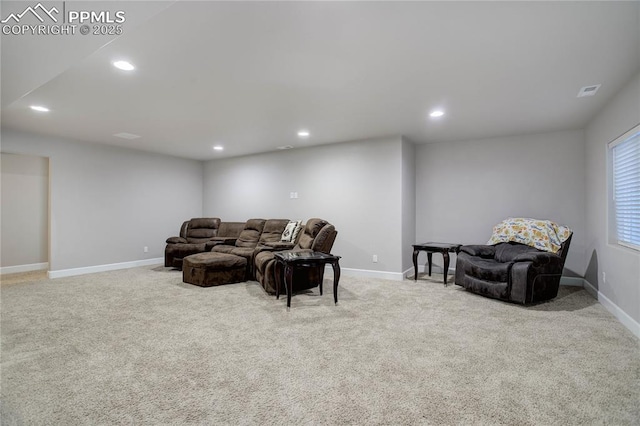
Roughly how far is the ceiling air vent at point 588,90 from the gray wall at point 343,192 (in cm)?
230

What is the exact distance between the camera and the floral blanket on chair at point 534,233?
3.94 m

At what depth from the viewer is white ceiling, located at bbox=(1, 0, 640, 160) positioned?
196 centimetres

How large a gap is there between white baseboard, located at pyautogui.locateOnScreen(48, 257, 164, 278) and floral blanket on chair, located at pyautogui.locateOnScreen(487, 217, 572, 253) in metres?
6.54

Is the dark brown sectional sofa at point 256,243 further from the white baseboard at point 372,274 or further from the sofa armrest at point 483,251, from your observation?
the sofa armrest at point 483,251

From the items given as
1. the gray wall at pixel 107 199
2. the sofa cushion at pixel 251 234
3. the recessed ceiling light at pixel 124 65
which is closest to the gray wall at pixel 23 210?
the gray wall at pixel 107 199

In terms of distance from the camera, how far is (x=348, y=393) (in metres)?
1.88

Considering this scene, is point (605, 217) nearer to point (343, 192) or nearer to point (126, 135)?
point (343, 192)

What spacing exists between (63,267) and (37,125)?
2.37 meters

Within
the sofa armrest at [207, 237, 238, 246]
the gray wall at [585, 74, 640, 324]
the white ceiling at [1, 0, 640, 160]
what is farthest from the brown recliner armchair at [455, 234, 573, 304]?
the sofa armrest at [207, 237, 238, 246]

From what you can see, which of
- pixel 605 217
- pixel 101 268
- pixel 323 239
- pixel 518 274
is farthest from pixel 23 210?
pixel 605 217

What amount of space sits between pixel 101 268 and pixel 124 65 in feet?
15.2

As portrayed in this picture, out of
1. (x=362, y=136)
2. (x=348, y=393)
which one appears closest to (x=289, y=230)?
(x=362, y=136)

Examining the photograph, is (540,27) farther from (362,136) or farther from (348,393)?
(362,136)

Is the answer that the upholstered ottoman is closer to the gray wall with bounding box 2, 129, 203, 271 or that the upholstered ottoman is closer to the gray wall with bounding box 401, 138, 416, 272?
the gray wall with bounding box 2, 129, 203, 271
